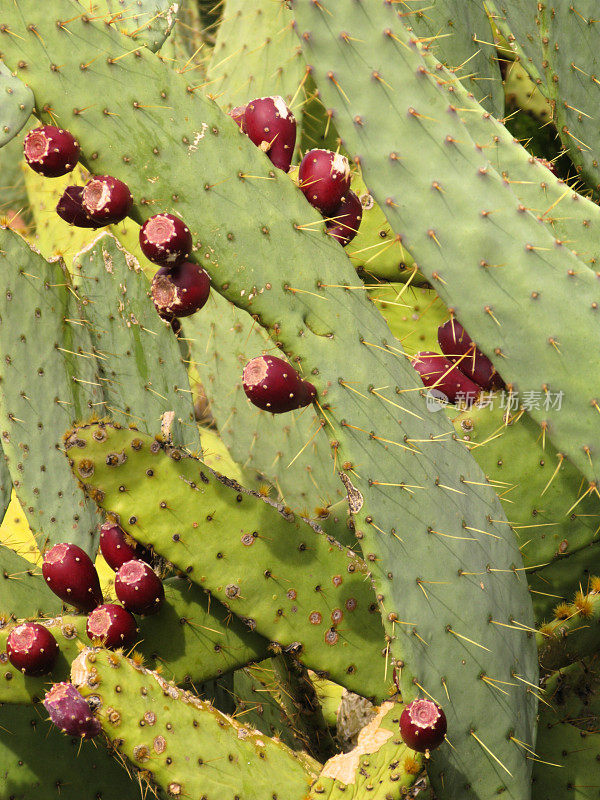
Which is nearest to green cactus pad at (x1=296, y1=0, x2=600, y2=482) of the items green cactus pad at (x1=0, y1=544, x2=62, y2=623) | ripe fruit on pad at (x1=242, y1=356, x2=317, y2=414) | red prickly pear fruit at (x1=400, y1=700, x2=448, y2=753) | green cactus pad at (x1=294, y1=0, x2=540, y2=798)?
green cactus pad at (x1=294, y1=0, x2=540, y2=798)

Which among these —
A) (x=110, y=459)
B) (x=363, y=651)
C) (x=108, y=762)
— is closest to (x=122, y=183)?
(x=110, y=459)

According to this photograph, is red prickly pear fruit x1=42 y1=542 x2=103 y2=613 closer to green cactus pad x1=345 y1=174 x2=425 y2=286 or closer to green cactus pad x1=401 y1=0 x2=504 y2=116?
green cactus pad x1=345 y1=174 x2=425 y2=286

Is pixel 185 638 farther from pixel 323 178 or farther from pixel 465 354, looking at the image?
pixel 323 178

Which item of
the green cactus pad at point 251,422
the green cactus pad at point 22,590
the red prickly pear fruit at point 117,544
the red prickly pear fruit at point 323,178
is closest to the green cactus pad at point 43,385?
the green cactus pad at point 22,590

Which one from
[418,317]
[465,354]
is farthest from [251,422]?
[465,354]

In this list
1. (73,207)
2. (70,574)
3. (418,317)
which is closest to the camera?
(73,207)
